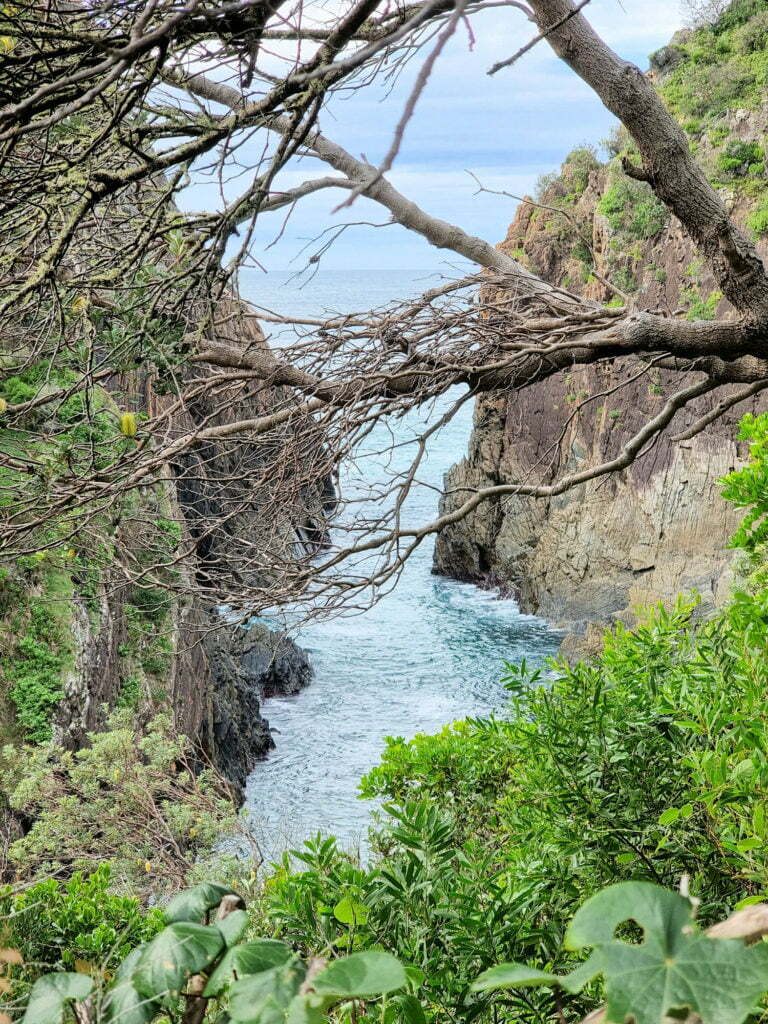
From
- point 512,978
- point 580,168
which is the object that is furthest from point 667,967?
point 580,168

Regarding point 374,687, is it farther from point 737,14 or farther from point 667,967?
point 737,14

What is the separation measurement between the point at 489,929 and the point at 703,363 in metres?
3.61

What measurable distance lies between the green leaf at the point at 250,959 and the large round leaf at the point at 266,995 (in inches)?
1.2

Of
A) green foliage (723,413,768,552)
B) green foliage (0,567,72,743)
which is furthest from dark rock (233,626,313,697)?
green foliage (723,413,768,552)

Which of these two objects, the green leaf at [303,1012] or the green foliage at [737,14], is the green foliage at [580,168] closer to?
the green foliage at [737,14]

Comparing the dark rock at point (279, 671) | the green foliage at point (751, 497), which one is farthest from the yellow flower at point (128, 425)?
the dark rock at point (279, 671)

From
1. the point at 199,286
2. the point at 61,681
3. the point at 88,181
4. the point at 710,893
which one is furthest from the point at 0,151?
the point at 61,681

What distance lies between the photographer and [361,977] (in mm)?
737

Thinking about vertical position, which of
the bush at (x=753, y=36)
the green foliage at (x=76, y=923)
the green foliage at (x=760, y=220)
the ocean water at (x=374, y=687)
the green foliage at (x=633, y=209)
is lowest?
the ocean water at (x=374, y=687)

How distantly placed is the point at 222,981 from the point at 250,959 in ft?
0.15

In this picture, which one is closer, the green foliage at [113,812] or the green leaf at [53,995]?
the green leaf at [53,995]

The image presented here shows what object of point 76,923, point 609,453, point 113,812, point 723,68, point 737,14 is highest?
point 737,14

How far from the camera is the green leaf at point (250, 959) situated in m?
0.83

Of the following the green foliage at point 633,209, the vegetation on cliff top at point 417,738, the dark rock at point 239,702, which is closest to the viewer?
the vegetation on cliff top at point 417,738
